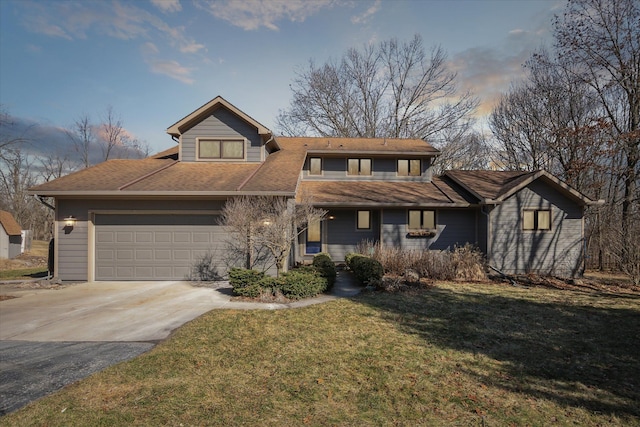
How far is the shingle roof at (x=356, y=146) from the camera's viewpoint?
16.5 metres

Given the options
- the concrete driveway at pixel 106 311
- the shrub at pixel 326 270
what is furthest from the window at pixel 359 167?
the concrete driveway at pixel 106 311

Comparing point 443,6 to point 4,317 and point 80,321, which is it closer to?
point 80,321

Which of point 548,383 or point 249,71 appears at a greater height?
point 249,71

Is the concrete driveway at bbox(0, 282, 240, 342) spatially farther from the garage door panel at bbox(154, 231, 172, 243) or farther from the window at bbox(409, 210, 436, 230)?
the window at bbox(409, 210, 436, 230)

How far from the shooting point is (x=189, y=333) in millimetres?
5840

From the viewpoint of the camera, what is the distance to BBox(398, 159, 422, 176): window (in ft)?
56.5

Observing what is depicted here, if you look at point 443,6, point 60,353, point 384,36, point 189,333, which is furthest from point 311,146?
point 384,36

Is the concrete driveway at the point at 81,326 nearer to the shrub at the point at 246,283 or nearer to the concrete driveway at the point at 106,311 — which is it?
the concrete driveway at the point at 106,311

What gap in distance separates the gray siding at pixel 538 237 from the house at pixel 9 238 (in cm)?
3233

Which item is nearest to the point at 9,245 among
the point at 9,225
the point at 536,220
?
the point at 9,225

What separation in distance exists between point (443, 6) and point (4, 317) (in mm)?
18220

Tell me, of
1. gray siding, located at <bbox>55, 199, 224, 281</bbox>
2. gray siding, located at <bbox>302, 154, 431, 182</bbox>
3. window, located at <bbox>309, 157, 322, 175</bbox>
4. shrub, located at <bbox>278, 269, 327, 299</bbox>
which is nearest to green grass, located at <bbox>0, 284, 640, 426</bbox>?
shrub, located at <bbox>278, 269, 327, 299</bbox>

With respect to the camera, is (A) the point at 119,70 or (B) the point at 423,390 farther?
(A) the point at 119,70

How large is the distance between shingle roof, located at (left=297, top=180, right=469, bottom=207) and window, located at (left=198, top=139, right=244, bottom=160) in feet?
11.6
